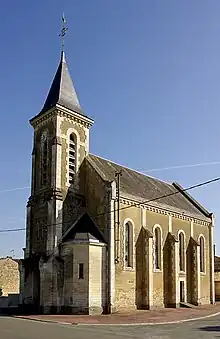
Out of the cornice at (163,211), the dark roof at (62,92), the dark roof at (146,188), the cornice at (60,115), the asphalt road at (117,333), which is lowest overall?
the asphalt road at (117,333)

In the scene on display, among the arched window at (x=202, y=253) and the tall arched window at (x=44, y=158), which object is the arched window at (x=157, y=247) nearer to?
the arched window at (x=202, y=253)

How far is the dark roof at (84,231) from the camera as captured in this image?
2988cm

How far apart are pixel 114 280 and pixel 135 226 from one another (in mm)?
4820

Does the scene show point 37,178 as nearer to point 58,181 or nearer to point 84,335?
point 58,181

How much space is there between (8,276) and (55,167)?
23210mm

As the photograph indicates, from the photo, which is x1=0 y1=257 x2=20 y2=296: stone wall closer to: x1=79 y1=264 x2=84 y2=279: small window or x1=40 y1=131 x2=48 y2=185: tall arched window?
x1=40 y1=131 x2=48 y2=185: tall arched window

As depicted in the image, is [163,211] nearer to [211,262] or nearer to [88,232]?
[88,232]

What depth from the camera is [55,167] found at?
3238cm

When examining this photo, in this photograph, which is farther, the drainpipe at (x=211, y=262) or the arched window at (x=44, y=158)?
the drainpipe at (x=211, y=262)

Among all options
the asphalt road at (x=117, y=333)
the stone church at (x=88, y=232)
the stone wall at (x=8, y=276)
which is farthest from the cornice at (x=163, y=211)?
the stone wall at (x=8, y=276)

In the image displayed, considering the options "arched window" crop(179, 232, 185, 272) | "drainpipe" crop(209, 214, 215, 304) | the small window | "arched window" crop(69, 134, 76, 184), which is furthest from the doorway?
"arched window" crop(69, 134, 76, 184)

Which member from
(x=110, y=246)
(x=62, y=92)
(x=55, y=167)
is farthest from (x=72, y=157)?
(x=110, y=246)

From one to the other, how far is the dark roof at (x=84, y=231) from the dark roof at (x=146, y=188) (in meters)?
3.41

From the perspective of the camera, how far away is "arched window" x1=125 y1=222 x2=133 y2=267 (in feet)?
107
